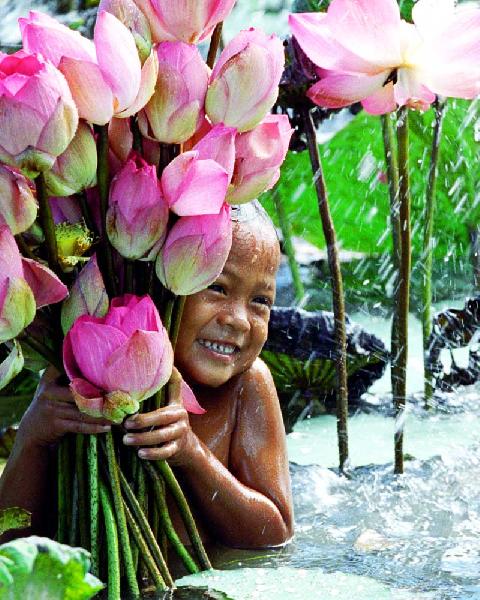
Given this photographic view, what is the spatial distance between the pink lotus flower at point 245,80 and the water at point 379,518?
1.47ft

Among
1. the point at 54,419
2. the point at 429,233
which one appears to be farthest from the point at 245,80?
the point at 429,233

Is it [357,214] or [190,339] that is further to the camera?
[357,214]

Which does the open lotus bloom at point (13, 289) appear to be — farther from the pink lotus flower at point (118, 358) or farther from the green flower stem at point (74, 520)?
the green flower stem at point (74, 520)

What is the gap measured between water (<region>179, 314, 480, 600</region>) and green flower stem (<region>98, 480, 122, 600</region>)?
13 centimetres

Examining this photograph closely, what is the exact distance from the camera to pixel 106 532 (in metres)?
0.99

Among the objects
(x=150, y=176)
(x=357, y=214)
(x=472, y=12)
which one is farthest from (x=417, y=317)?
(x=150, y=176)

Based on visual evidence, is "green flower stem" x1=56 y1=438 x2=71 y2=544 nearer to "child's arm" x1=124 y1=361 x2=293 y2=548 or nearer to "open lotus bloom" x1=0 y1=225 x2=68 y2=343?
"child's arm" x1=124 y1=361 x2=293 y2=548

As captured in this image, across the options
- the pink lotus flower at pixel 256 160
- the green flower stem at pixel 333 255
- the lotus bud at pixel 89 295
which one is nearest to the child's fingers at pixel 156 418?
the lotus bud at pixel 89 295

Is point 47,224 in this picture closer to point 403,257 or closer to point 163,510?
point 163,510

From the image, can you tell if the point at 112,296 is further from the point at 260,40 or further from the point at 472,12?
the point at 472,12

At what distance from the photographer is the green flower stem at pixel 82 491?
1024mm

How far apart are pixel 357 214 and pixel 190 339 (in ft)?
8.99

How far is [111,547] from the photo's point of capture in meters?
0.98

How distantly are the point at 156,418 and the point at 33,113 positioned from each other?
33 cm
